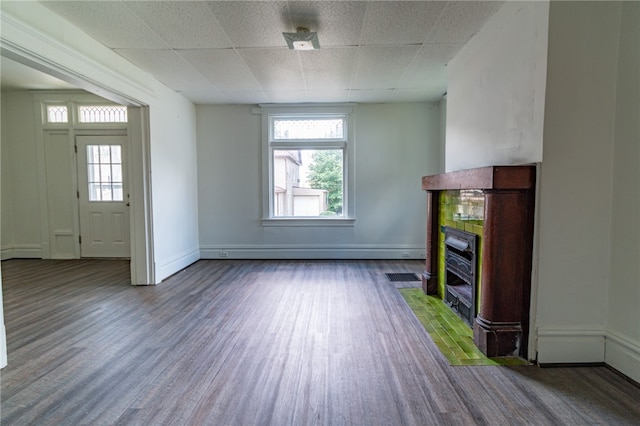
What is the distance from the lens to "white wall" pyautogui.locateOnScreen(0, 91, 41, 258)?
196 inches

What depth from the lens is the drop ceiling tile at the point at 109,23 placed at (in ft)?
7.53

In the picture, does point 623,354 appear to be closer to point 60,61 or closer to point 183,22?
point 183,22

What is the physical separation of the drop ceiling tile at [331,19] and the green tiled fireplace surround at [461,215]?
170 cm

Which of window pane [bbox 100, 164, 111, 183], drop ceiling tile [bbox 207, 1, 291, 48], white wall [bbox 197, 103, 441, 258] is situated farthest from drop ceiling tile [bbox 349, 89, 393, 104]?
window pane [bbox 100, 164, 111, 183]

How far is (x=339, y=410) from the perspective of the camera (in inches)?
61.4

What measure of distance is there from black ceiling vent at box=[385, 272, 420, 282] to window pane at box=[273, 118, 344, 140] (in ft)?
7.71

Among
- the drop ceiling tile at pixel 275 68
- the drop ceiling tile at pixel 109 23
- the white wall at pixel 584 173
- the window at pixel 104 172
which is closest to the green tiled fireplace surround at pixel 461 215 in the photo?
the white wall at pixel 584 173

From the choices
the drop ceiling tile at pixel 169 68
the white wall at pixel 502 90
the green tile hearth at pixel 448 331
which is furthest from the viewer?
the drop ceiling tile at pixel 169 68

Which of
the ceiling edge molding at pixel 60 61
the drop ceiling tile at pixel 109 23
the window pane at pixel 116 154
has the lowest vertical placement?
the window pane at pixel 116 154

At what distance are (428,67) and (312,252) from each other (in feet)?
10.3

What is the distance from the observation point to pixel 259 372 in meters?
1.91

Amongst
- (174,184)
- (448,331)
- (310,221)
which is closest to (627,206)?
(448,331)

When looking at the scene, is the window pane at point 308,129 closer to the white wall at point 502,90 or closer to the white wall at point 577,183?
the white wall at point 502,90

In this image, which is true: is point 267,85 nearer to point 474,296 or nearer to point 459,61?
point 459,61
